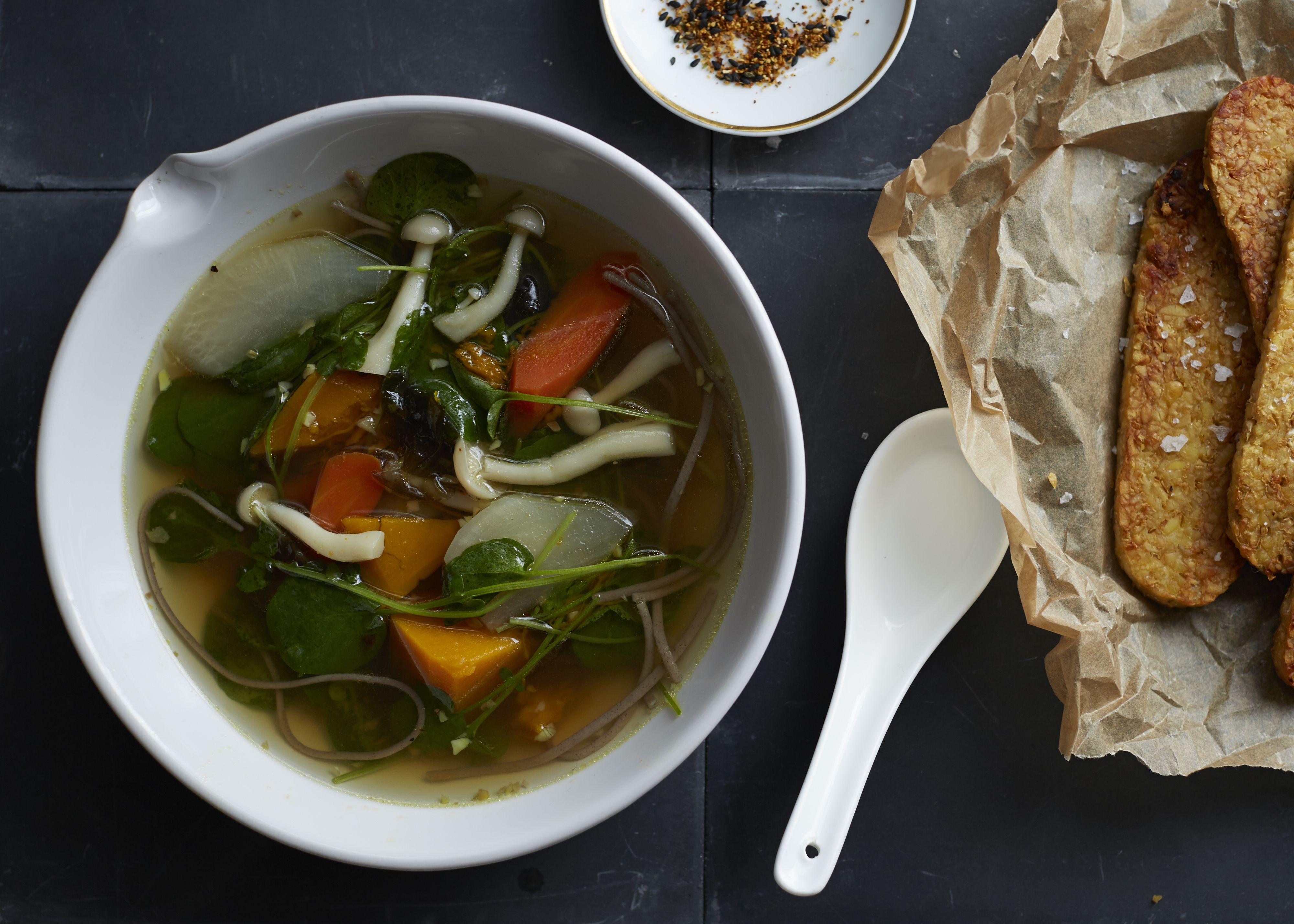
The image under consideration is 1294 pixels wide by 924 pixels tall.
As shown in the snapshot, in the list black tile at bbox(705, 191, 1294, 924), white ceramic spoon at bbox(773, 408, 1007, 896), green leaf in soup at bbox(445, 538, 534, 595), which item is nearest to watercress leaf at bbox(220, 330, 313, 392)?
green leaf in soup at bbox(445, 538, 534, 595)

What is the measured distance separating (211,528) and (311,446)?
179mm

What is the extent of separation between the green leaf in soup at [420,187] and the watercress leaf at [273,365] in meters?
0.20

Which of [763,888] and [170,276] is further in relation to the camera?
[763,888]

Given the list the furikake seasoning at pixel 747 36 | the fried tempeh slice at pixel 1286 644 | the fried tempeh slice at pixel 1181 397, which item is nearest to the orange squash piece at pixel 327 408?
the furikake seasoning at pixel 747 36

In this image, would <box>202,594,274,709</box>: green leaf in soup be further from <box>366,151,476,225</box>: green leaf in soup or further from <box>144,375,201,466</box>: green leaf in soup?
<box>366,151,476,225</box>: green leaf in soup

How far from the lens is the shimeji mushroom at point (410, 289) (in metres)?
1.12

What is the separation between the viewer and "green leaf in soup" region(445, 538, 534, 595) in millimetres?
1087

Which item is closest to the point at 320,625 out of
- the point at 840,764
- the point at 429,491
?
the point at 429,491

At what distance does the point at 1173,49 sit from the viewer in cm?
120

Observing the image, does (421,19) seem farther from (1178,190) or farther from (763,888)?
(763,888)

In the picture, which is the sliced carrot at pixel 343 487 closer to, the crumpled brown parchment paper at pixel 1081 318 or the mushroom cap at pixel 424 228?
the mushroom cap at pixel 424 228

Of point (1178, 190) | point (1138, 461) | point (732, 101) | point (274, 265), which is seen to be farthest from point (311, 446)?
point (1178, 190)

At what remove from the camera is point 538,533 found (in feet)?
3.68

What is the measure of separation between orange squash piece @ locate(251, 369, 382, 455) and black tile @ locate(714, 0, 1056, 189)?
24.1 inches
